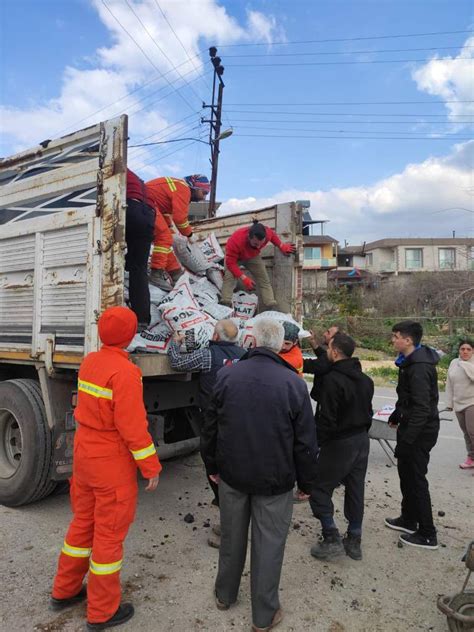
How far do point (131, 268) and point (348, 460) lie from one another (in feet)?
7.31

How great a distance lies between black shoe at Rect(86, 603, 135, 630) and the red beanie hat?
1.35 m

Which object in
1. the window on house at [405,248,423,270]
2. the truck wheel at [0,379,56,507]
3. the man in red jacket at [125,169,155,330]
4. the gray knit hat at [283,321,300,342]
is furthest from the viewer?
the window on house at [405,248,423,270]

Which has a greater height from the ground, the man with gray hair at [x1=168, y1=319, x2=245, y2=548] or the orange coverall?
the orange coverall

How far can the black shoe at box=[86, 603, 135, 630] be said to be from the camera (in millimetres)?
2311

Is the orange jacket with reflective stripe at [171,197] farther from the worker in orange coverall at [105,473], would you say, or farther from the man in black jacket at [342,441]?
the worker in orange coverall at [105,473]

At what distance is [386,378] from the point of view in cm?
1239

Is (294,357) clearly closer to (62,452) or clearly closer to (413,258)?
(62,452)

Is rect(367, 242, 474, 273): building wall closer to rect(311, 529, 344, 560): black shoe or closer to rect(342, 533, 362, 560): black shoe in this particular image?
rect(342, 533, 362, 560): black shoe

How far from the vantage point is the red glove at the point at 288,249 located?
15.9ft

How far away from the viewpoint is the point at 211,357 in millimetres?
3424

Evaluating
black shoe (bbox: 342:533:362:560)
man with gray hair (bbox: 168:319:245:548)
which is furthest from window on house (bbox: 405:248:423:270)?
black shoe (bbox: 342:533:362:560)

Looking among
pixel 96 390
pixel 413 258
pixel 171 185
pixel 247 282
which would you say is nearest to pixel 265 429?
pixel 96 390

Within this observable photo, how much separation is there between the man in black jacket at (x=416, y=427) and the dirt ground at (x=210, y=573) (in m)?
0.20

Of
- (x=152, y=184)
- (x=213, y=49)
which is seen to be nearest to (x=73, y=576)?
(x=152, y=184)
